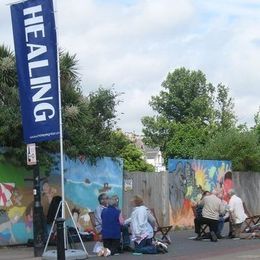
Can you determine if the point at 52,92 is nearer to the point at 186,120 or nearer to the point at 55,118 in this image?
the point at 55,118

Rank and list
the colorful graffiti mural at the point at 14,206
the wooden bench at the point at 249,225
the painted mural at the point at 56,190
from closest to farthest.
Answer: the colorful graffiti mural at the point at 14,206, the painted mural at the point at 56,190, the wooden bench at the point at 249,225

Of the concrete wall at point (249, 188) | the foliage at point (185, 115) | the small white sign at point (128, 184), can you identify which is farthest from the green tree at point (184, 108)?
the small white sign at point (128, 184)

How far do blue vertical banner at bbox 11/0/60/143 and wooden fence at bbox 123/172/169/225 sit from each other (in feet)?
21.8

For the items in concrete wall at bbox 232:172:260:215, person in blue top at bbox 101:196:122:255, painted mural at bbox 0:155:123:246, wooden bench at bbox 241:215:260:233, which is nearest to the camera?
person in blue top at bbox 101:196:122:255

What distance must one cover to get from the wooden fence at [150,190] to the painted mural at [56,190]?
1.81 feet

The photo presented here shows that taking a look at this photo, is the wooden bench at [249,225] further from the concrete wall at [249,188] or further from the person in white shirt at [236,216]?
the concrete wall at [249,188]

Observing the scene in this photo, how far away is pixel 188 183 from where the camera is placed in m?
23.0

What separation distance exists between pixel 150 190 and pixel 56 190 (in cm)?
473

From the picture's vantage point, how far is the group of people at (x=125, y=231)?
14.9 meters

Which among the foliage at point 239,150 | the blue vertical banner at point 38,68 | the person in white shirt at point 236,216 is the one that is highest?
the blue vertical banner at point 38,68

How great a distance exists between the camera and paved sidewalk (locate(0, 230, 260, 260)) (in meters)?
14.3

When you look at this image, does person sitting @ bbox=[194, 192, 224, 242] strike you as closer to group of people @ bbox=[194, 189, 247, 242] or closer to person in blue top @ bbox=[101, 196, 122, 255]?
group of people @ bbox=[194, 189, 247, 242]

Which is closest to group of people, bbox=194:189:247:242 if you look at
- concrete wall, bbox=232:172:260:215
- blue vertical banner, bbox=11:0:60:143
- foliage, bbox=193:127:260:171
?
blue vertical banner, bbox=11:0:60:143

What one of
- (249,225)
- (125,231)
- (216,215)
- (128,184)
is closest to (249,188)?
(249,225)
